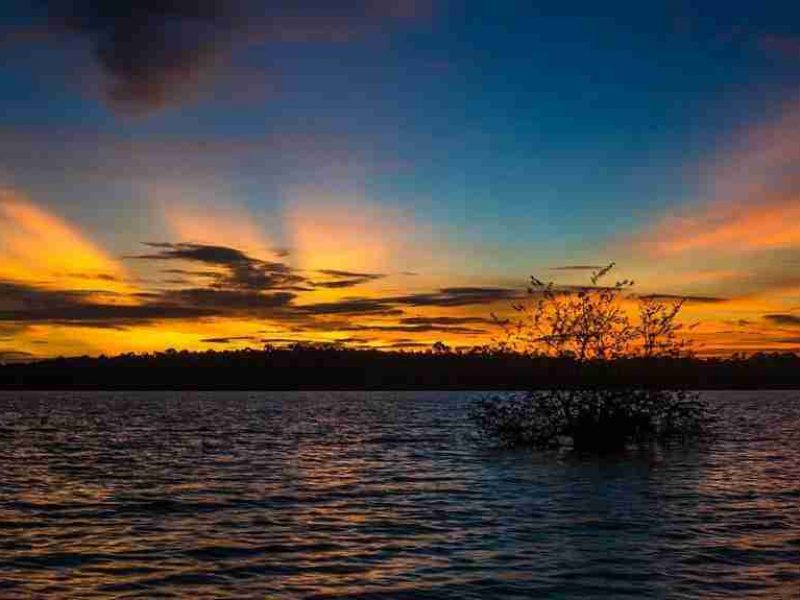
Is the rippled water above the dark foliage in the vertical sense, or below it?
below

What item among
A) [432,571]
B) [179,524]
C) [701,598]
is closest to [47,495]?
[179,524]

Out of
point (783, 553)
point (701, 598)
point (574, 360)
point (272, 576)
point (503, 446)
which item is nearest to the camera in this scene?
point (701, 598)

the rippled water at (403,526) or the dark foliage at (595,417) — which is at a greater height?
the dark foliage at (595,417)

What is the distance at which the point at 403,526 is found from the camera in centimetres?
2331

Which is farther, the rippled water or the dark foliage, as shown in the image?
the dark foliage

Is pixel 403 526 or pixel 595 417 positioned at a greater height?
pixel 595 417

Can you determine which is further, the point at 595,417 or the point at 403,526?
the point at 595,417

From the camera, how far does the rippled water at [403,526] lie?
663 inches

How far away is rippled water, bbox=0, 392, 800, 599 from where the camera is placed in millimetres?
16844

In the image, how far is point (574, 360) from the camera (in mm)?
44906

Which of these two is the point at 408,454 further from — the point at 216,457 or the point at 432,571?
the point at 432,571

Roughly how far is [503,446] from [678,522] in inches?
1008

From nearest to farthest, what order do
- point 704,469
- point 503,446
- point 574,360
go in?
point 704,469, point 574,360, point 503,446

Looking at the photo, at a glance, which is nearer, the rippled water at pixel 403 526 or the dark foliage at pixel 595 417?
the rippled water at pixel 403 526
